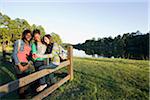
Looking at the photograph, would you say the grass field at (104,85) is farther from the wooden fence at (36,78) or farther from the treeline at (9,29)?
the treeline at (9,29)

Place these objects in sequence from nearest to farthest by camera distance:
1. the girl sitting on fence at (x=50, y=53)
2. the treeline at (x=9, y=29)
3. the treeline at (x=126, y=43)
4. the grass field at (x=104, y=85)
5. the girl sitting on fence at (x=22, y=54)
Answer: the girl sitting on fence at (x=22, y=54)
the girl sitting on fence at (x=50, y=53)
the grass field at (x=104, y=85)
the treeline at (x=9, y=29)
the treeline at (x=126, y=43)

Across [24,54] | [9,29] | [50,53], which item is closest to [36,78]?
[24,54]

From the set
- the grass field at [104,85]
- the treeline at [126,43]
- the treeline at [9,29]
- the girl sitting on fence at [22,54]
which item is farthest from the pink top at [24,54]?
the treeline at [126,43]

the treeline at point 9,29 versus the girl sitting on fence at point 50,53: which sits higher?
the treeline at point 9,29

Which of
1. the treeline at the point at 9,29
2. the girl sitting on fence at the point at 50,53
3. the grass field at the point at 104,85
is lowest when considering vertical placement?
the grass field at the point at 104,85

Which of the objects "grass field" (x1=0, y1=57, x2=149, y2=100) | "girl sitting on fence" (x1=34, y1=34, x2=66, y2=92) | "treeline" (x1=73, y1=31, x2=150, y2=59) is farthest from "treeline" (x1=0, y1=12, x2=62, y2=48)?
"girl sitting on fence" (x1=34, y1=34, x2=66, y2=92)

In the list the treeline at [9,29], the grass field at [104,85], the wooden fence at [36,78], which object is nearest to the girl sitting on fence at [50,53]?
the wooden fence at [36,78]

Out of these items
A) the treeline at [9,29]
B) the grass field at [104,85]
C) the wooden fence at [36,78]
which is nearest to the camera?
the wooden fence at [36,78]

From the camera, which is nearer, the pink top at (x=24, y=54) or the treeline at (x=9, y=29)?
the pink top at (x=24, y=54)

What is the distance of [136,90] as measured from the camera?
754cm

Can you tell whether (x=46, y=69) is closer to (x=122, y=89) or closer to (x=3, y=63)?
Result: (x=122, y=89)

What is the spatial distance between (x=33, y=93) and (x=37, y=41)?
1.71m

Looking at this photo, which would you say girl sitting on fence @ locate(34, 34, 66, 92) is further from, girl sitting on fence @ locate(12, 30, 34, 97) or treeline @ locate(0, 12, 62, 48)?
treeline @ locate(0, 12, 62, 48)

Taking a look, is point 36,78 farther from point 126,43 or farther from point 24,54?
point 126,43
